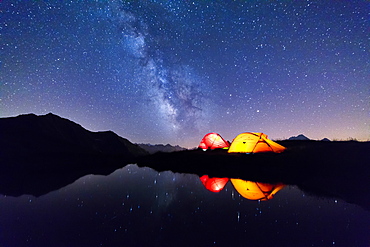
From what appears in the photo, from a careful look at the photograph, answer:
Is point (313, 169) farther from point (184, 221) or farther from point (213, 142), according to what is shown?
point (213, 142)

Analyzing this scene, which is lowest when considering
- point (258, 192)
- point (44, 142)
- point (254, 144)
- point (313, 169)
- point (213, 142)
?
point (258, 192)

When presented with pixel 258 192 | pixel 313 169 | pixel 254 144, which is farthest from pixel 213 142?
pixel 258 192

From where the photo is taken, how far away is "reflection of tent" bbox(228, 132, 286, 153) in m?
22.2

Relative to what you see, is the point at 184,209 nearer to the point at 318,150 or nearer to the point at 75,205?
the point at 75,205

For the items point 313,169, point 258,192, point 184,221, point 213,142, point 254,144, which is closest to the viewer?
point 184,221

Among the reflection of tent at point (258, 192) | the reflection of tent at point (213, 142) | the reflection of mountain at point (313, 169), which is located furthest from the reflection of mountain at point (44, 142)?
the reflection of tent at point (258, 192)

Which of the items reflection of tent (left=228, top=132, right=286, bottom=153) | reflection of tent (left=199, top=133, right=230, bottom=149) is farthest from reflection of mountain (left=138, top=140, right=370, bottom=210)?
reflection of tent (left=199, top=133, right=230, bottom=149)

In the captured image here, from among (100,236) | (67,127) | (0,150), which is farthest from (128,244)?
(67,127)

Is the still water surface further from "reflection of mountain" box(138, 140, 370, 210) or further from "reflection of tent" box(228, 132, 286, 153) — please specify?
"reflection of tent" box(228, 132, 286, 153)

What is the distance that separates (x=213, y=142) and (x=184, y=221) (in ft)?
92.2

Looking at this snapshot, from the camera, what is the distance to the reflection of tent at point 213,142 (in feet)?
111

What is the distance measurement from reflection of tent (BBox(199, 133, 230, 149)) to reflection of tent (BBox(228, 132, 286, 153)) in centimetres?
909

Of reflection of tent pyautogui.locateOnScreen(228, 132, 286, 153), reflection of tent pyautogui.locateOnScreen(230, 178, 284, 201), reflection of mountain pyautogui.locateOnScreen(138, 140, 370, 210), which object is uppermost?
reflection of tent pyautogui.locateOnScreen(228, 132, 286, 153)

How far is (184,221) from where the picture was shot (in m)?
6.87
